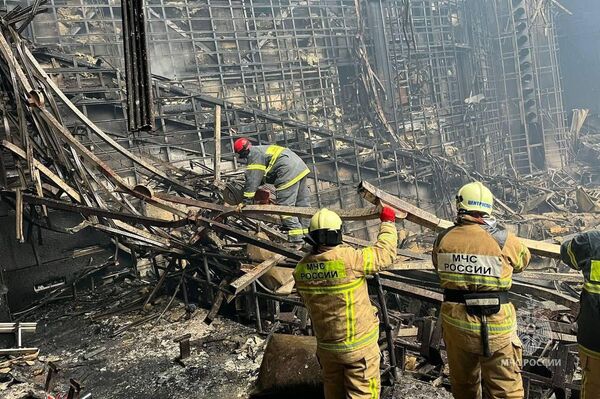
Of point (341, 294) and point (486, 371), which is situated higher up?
point (341, 294)

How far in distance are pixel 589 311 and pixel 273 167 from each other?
4.46 metres

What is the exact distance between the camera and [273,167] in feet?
21.4

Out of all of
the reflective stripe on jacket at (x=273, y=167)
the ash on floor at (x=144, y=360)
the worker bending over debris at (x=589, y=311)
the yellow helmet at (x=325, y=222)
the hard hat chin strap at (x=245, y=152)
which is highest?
the hard hat chin strap at (x=245, y=152)

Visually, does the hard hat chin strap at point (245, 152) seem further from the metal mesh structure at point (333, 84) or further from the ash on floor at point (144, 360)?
the metal mesh structure at point (333, 84)

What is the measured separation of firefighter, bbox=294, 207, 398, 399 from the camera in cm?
313

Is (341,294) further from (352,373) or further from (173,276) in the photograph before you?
(173,276)

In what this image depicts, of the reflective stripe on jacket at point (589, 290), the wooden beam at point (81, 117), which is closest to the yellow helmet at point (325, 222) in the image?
the reflective stripe on jacket at point (589, 290)

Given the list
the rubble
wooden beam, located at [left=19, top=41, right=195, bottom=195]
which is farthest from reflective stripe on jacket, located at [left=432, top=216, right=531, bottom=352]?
wooden beam, located at [left=19, top=41, right=195, bottom=195]

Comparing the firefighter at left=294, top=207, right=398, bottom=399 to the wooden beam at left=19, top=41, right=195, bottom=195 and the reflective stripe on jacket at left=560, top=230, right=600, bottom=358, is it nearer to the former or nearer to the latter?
the reflective stripe on jacket at left=560, top=230, right=600, bottom=358

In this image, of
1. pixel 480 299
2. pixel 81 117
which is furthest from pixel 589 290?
pixel 81 117

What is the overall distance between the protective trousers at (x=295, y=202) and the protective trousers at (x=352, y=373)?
9.80 feet

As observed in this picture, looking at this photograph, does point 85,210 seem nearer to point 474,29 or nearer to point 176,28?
point 176,28

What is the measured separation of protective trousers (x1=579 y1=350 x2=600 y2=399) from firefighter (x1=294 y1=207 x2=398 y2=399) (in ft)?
4.54

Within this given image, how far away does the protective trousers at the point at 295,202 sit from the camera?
20.4 ft
